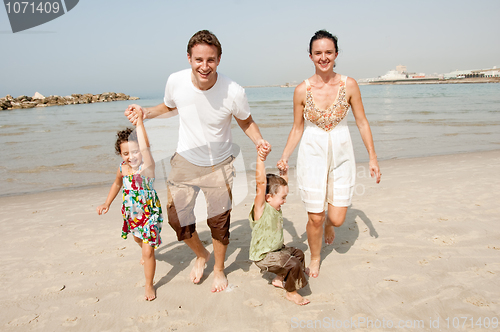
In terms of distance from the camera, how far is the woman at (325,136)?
10.0 feet

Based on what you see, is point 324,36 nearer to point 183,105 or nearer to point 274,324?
point 183,105

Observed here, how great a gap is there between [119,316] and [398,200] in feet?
14.1

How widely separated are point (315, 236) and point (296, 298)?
680 millimetres

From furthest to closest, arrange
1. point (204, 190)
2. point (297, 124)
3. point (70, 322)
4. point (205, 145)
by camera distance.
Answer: point (297, 124) → point (204, 190) → point (205, 145) → point (70, 322)

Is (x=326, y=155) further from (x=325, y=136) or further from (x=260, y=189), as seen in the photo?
(x=260, y=189)

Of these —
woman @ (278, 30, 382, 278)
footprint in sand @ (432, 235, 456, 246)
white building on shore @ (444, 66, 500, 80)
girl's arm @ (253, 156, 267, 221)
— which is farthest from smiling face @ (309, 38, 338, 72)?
white building on shore @ (444, 66, 500, 80)

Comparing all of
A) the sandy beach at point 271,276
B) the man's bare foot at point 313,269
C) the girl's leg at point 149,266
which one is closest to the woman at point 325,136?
the man's bare foot at point 313,269

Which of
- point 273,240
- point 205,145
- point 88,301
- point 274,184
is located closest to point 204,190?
point 205,145

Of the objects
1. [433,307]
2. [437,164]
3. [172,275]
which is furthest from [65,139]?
[433,307]

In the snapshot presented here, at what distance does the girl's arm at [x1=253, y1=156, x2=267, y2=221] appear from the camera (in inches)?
111

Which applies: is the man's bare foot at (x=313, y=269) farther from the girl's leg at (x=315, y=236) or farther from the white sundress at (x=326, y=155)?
the white sundress at (x=326, y=155)

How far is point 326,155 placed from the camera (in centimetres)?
310

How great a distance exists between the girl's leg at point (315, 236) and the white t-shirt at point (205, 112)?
103 centimetres

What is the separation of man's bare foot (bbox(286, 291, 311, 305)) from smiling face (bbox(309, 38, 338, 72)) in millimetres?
1985
